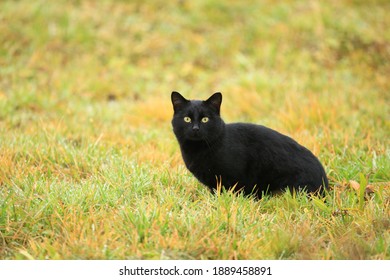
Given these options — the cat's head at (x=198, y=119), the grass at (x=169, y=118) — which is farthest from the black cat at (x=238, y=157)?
the grass at (x=169, y=118)

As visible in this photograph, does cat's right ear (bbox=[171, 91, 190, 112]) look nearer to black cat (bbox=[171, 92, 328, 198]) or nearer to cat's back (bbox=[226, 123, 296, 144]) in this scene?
black cat (bbox=[171, 92, 328, 198])

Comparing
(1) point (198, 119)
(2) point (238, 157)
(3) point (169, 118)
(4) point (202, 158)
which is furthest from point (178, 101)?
(3) point (169, 118)

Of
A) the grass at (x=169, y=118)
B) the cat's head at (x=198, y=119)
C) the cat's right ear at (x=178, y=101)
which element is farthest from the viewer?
the cat's right ear at (x=178, y=101)

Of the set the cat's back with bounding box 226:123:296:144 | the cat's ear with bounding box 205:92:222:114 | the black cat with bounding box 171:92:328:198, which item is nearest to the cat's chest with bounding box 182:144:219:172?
the black cat with bounding box 171:92:328:198

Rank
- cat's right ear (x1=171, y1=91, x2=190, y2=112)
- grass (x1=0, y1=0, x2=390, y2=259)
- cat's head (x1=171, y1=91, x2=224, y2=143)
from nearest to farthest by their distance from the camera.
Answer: grass (x1=0, y1=0, x2=390, y2=259) → cat's head (x1=171, y1=91, x2=224, y2=143) → cat's right ear (x1=171, y1=91, x2=190, y2=112)

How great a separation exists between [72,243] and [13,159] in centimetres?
187

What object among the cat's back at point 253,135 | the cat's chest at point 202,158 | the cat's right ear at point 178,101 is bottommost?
the cat's chest at point 202,158

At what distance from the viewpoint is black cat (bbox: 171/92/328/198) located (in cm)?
378

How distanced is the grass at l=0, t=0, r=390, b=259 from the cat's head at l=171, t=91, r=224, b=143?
0.47m

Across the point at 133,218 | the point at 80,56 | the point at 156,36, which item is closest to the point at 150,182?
the point at 133,218

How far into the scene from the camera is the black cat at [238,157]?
12.4 feet

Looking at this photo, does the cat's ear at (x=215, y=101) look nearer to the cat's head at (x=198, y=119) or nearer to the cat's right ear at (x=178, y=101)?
the cat's head at (x=198, y=119)

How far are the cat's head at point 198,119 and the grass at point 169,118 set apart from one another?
47 centimetres

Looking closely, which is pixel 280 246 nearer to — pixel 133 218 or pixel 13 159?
pixel 133 218
